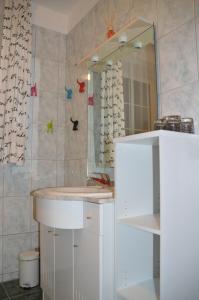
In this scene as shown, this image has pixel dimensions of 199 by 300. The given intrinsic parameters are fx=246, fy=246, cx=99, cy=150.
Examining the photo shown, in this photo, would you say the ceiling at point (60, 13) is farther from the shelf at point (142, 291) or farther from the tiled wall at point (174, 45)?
the shelf at point (142, 291)

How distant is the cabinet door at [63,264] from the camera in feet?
4.47

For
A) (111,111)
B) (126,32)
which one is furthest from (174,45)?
(111,111)

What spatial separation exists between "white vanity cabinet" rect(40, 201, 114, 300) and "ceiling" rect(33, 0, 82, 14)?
1939 mm


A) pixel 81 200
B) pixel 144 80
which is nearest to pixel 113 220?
pixel 81 200

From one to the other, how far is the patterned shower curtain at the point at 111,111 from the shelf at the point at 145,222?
1.98 feet

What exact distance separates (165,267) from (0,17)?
228 centimetres

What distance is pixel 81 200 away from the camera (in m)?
1.27

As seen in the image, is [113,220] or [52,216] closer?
[113,220]

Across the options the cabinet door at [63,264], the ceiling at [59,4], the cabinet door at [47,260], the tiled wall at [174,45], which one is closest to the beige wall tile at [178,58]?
the tiled wall at [174,45]

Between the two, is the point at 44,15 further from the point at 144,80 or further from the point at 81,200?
the point at 81,200

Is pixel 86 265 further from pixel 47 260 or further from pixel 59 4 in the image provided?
pixel 59 4

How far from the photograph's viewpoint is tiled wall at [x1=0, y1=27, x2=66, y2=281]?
2084 mm

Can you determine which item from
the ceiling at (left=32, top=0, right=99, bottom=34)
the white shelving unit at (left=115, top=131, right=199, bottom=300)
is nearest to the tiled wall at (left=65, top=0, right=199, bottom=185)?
the white shelving unit at (left=115, top=131, right=199, bottom=300)

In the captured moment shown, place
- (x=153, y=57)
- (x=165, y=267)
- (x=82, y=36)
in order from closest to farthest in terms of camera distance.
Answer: (x=165, y=267), (x=153, y=57), (x=82, y=36)
